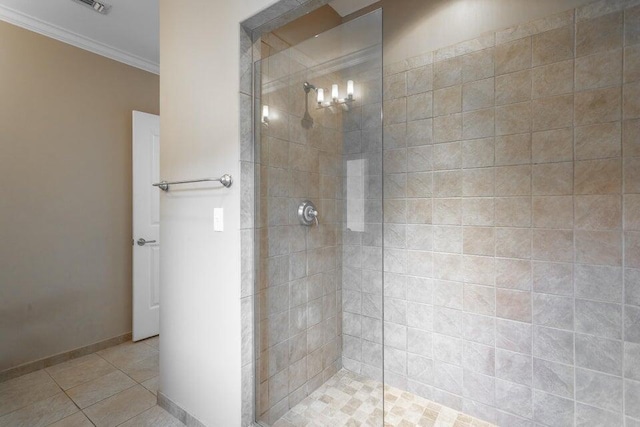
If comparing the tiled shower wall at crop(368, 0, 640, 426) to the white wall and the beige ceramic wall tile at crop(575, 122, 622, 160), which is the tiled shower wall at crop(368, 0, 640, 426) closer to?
the beige ceramic wall tile at crop(575, 122, 622, 160)

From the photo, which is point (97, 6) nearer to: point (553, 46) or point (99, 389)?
point (99, 389)

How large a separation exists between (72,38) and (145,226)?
164 cm

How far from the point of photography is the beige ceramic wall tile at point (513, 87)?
1706 millimetres

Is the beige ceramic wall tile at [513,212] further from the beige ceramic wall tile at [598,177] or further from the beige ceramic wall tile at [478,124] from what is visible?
the beige ceramic wall tile at [478,124]

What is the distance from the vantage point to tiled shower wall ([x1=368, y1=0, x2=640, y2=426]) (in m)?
1.49

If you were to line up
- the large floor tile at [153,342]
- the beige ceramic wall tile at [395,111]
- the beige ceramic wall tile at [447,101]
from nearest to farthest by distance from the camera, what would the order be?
1. the beige ceramic wall tile at [447,101]
2. the beige ceramic wall tile at [395,111]
3. the large floor tile at [153,342]

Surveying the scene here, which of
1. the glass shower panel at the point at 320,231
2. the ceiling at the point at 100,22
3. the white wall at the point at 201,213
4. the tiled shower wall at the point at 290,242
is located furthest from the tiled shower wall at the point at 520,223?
the ceiling at the point at 100,22

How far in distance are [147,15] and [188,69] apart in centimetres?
104

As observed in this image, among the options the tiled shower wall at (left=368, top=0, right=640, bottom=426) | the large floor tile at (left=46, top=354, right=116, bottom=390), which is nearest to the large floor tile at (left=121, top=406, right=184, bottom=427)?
the large floor tile at (left=46, top=354, right=116, bottom=390)

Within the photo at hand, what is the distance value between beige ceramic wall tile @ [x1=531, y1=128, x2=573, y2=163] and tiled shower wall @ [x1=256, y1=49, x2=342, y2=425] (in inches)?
44.2

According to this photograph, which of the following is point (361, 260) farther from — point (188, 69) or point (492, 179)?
point (188, 69)

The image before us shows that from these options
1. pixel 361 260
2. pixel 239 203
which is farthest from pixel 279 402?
pixel 239 203

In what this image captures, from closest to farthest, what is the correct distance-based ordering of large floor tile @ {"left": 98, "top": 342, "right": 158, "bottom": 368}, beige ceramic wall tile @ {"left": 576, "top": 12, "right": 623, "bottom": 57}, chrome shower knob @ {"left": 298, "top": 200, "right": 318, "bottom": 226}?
beige ceramic wall tile @ {"left": 576, "top": 12, "right": 623, "bottom": 57}, chrome shower knob @ {"left": 298, "top": 200, "right": 318, "bottom": 226}, large floor tile @ {"left": 98, "top": 342, "right": 158, "bottom": 368}

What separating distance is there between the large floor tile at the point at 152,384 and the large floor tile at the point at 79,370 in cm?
39
